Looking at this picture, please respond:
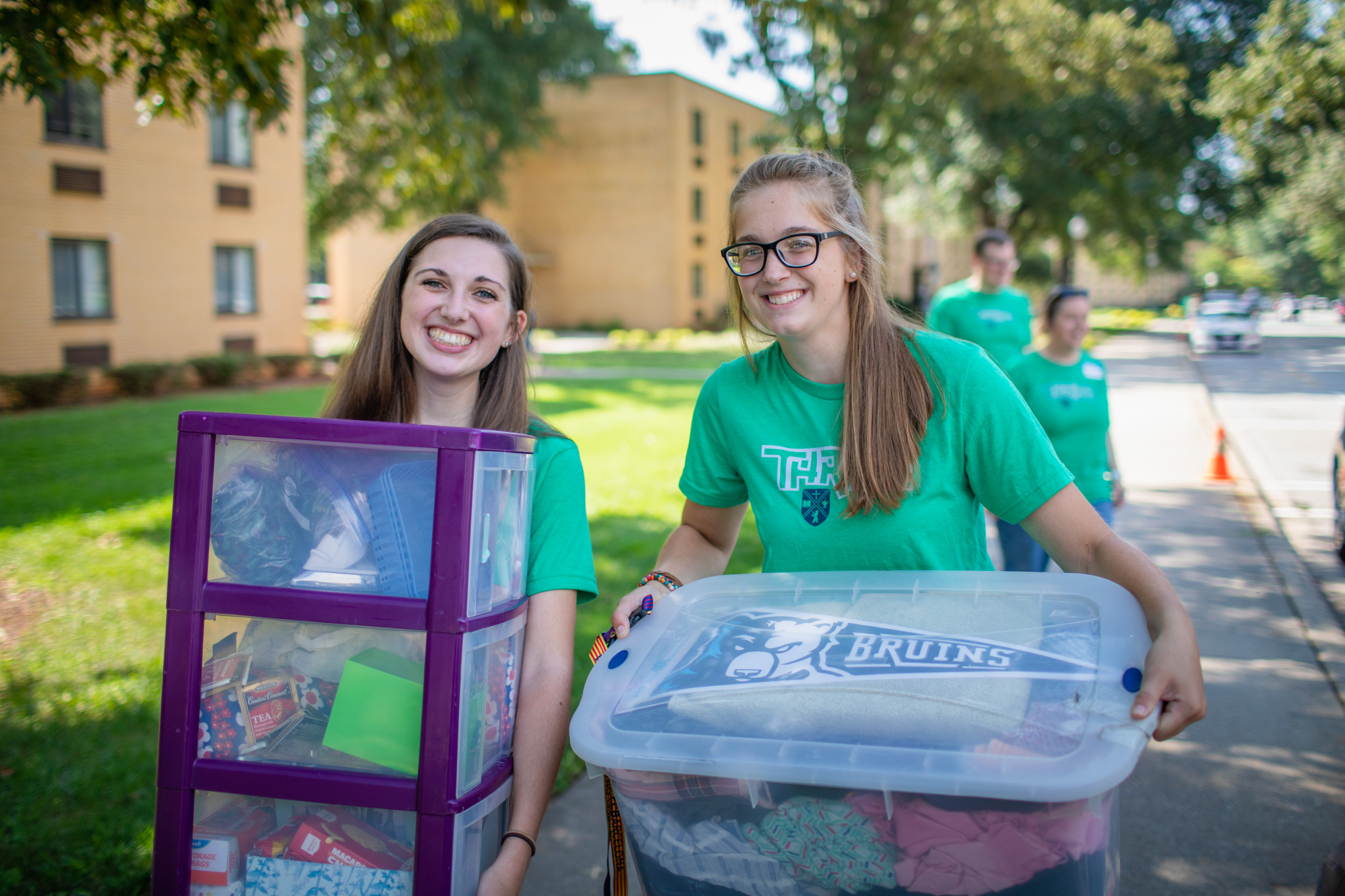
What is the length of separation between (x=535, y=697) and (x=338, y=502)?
540mm

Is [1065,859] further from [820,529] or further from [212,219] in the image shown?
[212,219]

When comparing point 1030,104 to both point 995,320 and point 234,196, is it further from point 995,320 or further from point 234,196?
point 995,320

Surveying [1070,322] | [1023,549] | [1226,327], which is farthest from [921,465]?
[1226,327]

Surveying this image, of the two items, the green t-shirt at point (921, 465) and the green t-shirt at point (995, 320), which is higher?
the green t-shirt at point (995, 320)

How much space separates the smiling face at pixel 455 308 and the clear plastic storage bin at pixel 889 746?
82 centimetres

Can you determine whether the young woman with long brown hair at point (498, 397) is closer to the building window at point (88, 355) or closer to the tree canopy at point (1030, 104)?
the tree canopy at point (1030, 104)

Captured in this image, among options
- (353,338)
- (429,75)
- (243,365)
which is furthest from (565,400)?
(353,338)

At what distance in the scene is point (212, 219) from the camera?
19.1 meters

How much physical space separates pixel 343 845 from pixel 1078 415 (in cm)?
427

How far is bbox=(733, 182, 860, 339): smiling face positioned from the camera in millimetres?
1988

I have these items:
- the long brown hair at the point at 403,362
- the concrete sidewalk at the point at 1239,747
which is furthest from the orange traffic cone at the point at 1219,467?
the long brown hair at the point at 403,362

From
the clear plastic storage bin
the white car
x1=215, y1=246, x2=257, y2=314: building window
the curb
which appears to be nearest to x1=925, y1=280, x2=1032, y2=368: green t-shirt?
the curb

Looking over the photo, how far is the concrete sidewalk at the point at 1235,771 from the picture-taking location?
2879 mm

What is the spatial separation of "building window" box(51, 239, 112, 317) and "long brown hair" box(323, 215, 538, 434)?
1742cm
